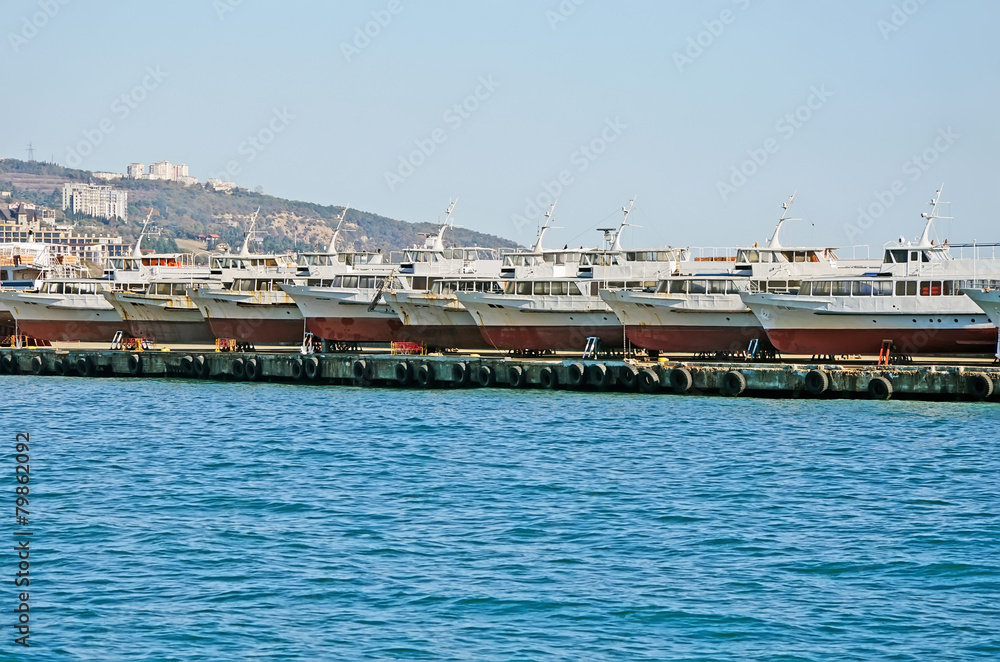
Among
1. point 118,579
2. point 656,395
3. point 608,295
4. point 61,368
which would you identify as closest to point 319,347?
point 61,368

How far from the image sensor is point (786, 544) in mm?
22891

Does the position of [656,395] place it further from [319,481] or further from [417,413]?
[319,481]

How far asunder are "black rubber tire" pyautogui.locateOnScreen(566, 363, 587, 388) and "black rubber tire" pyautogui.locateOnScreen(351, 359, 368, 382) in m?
10.1

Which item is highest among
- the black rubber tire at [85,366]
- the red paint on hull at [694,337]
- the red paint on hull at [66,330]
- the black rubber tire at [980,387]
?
the red paint on hull at [694,337]

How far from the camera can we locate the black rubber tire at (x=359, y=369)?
54688mm

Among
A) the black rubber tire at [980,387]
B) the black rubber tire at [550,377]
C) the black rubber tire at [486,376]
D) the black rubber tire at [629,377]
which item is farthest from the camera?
the black rubber tire at [486,376]

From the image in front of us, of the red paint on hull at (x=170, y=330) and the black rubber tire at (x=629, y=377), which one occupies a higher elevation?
the red paint on hull at (x=170, y=330)

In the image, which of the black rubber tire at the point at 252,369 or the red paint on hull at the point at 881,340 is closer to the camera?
the red paint on hull at the point at 881,340

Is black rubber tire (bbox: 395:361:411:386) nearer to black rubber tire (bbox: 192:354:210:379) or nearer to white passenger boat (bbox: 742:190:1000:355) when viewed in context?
black rubber tire (bbox: 192:354:210:379)

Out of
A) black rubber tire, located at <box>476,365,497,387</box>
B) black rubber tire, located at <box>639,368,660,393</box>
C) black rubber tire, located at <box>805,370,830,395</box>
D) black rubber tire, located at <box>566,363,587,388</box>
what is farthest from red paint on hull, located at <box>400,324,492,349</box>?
black rubber tire, located at <box>805,370,830,395</box>

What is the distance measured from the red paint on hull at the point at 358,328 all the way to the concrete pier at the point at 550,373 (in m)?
3.55

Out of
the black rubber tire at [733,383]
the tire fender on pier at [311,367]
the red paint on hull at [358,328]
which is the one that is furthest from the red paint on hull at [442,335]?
the black rubber tire at [733,383]

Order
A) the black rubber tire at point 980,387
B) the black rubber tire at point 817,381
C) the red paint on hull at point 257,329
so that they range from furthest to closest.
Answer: the red paint on hull at point 257,329 < the black rubber tire at point 817,381 < the black rubber tire at point 980,387

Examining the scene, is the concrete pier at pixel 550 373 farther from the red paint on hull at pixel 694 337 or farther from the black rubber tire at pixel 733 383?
the red paint on hull at pixel 694 337
